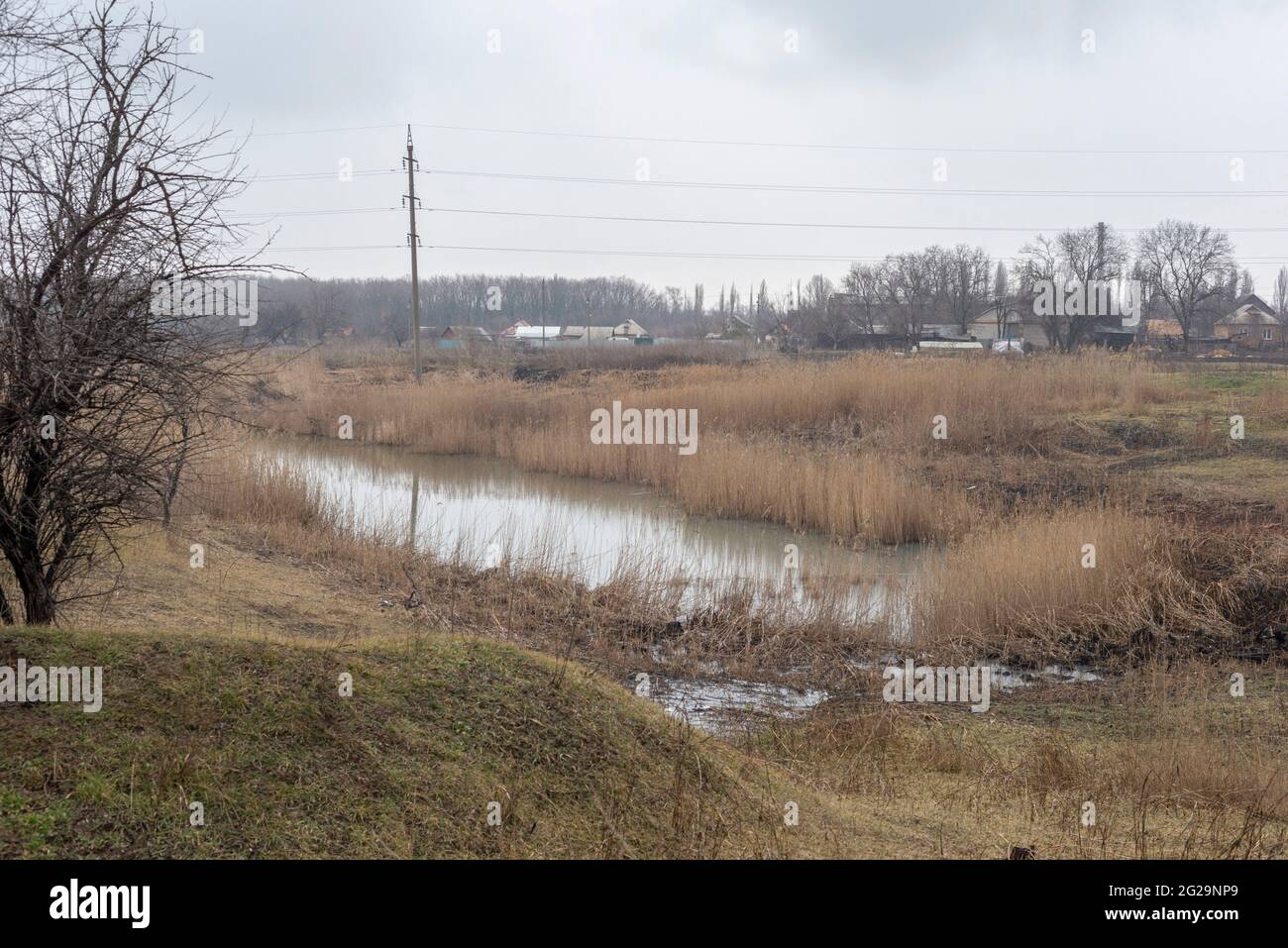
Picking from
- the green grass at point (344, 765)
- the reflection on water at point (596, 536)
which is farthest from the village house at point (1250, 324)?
the green grass at point (344, 765)

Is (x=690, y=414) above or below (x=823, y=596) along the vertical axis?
above

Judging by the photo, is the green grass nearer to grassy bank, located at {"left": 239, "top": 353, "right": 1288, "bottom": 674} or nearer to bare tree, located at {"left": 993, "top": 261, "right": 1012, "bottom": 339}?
grassy bank, located at {"left": 239, "top": 353, "right": 1288, "bottom": 674}

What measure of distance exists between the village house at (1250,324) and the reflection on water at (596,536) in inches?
1501

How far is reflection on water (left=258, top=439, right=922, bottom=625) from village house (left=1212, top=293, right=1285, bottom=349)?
38.1 meters

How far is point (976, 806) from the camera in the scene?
223 inches

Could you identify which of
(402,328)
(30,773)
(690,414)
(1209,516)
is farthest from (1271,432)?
(402,328)

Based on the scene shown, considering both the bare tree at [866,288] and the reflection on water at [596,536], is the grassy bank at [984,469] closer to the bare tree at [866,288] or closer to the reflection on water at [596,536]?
the reflection on water at [596,536]

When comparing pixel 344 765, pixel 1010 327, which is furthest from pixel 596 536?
pixel 1010 327

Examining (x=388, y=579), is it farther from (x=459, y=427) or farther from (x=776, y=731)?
(x=459, y=427)

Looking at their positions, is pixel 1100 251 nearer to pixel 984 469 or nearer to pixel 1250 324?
pixel 1250 324

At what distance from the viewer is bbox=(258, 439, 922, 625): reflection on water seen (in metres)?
12.2

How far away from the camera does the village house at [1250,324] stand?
50487 mm

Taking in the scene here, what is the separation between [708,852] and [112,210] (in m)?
4.37

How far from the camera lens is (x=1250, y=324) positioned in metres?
55.6
